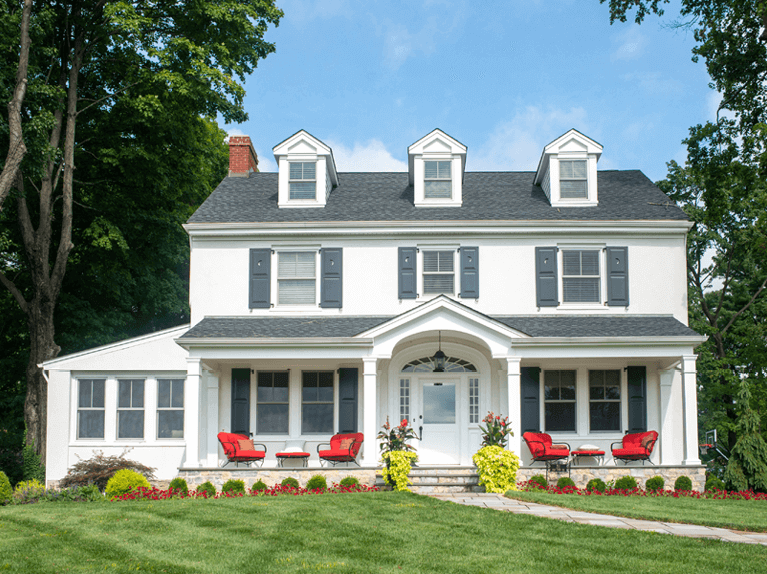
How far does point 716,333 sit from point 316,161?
14330 mm

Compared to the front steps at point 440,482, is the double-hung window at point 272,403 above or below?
above

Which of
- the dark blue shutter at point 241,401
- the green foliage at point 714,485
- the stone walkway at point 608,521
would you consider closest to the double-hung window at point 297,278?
the dark blue shutter at point 241,401

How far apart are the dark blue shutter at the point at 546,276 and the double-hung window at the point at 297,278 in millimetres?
5283

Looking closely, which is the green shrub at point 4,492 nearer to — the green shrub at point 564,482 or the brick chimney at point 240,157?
the brick chimney at point 240,157

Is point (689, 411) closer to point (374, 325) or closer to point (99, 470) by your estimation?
point (374, 325)

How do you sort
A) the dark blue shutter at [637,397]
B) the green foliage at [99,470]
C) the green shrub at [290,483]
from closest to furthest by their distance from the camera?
Answer: the green shrub at [290,483] → the green foliage at [99,470] → the dark blue shutter at [637,397]

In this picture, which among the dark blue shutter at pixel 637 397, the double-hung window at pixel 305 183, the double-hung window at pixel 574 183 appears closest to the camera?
the dark blue shutter at pixel 637 397

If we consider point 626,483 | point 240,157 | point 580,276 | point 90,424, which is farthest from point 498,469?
point 240,157

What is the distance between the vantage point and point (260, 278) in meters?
17.2

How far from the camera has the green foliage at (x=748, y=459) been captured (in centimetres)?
1517

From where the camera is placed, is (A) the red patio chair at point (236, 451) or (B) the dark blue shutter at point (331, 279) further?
(B) the dark blue shutter at point (331, 279)

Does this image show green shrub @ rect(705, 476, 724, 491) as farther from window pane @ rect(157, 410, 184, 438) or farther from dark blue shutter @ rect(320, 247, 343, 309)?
window pane @ rect(157, 410, 184, 438)

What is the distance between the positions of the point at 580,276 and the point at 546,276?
0.82 m

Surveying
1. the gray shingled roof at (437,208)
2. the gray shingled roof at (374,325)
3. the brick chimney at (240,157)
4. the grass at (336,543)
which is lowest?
the grass at (336,543)
